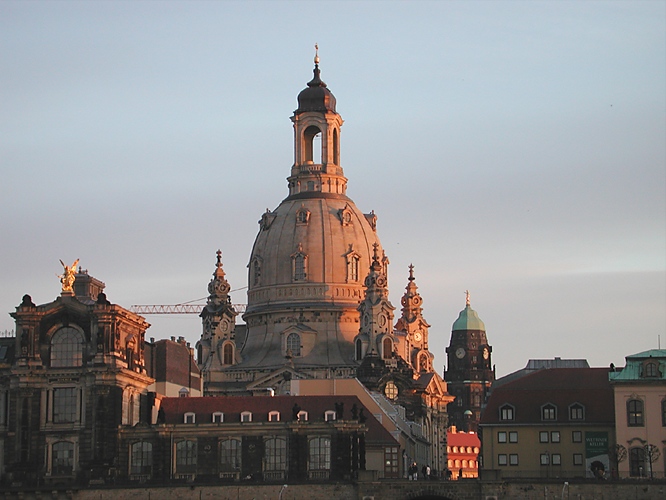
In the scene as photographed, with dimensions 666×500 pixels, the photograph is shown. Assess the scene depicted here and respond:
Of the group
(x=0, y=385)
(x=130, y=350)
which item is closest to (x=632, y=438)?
(x=130, y=350)

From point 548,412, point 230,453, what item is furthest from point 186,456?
point 548,412

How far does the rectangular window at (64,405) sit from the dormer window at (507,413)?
35086 mm

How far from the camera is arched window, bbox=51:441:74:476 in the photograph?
156375 mm

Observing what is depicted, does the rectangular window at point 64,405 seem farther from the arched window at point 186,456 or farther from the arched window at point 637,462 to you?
the arched window at point 637,462

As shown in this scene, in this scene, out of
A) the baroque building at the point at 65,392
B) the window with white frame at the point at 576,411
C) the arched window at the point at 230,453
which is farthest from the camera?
the window with white frame at the point at 576,411

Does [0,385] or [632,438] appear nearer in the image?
[632,438]

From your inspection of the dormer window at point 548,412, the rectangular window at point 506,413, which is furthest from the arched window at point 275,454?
the dormer window at point 548,412

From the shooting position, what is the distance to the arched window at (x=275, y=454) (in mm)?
153250

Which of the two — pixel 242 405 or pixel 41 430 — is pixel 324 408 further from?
pixel 41 430

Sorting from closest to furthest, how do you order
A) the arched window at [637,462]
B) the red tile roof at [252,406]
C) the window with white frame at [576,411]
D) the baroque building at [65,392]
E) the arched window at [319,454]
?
the arched window at [637,462], the arched window at [319,454], the baroque building at [65,392], the window with white frame at [576,411], the red tile roof at [252,406]

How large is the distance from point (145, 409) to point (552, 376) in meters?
34.5

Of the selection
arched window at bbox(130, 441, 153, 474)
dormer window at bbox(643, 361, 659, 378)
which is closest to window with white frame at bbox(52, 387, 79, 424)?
arched window at bbox(130, 441, 153, 474)

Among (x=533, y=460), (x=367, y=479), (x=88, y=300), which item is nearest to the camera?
(x=367, y=479)

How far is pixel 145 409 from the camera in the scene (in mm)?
163375
